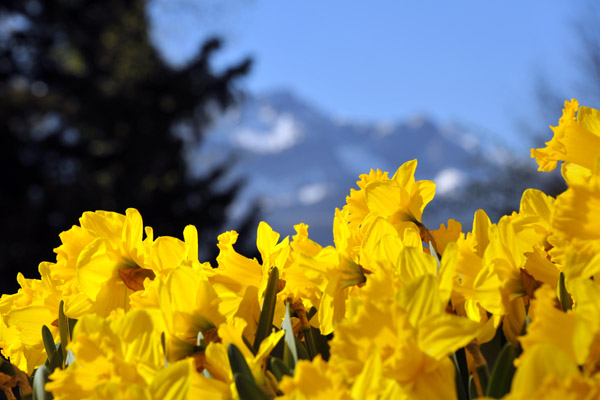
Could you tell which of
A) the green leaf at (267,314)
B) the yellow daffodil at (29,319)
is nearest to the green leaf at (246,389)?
the green leaf at (267,314)

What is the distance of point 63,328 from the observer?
754 mm

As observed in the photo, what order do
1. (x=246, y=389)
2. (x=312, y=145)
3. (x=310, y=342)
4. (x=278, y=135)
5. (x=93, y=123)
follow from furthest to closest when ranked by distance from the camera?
(x=278, y=135) < (x=312, y=145) < (x=93, y=123) < (x=310, y=342) < (x=246, y=389)

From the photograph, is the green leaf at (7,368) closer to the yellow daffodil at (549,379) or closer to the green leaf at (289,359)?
the green leaf at (289,359)

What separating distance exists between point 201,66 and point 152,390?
10.5m

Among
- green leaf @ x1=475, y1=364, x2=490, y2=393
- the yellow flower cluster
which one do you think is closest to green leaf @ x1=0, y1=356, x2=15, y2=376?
the yellow flower cluster

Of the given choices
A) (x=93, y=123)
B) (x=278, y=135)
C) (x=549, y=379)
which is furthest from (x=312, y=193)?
(x=549, y=379)

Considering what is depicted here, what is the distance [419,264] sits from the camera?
0.57m

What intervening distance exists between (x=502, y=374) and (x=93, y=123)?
981 centimetres

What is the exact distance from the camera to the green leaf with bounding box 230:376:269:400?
0.49 metres

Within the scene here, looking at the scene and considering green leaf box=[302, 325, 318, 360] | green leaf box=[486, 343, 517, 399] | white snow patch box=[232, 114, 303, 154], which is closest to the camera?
green leaf box=[486, 343, 517, 399]

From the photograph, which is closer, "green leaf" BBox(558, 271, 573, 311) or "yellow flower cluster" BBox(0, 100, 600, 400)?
"yellow flower cluster" BBox(0, 100, 600, 400)

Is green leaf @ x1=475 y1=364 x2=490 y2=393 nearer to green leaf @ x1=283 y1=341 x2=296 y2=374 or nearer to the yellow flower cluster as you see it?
the yellow flower cluster

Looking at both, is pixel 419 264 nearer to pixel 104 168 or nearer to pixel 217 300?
pixel 217 300

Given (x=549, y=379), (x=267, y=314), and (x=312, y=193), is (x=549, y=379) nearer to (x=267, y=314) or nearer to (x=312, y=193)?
(x=267, y=314)
